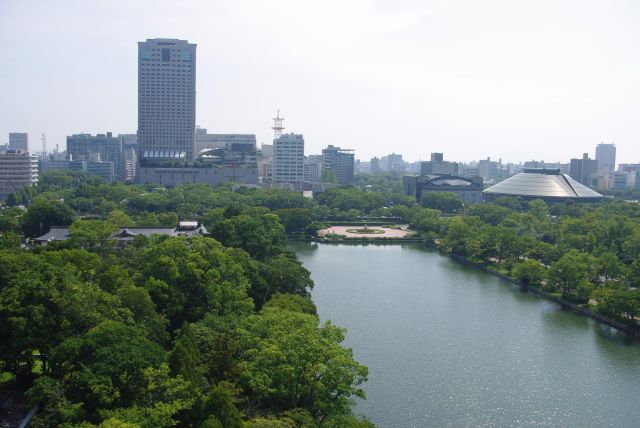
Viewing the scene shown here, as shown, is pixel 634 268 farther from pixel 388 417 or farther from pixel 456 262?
pixel 388 417

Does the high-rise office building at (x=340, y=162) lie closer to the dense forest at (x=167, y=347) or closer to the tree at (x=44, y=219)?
the tree at (x=44, y=219)

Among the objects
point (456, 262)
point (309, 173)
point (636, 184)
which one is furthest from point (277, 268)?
point (636, 184)

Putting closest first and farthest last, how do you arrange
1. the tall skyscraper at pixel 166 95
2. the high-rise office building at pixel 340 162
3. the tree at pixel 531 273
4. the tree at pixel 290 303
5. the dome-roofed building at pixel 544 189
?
the tree at pixel 290 303 → the tree at pixel 531 273 → the dome-roofed building at pixel 544 189 → the tall skyscraper at pixel 166 95 → the high-rise office building at pixel 340 162

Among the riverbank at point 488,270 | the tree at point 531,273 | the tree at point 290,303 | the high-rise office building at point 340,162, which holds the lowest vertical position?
the riverbank at point 488,270

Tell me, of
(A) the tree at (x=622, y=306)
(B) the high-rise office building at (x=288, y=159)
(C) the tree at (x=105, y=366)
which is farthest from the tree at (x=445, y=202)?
(C) the tree at (x=105, y=366)

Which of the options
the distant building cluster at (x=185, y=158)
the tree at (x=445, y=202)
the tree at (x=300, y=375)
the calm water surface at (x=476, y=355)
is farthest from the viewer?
the distant building cluster at (x=185, y=158)

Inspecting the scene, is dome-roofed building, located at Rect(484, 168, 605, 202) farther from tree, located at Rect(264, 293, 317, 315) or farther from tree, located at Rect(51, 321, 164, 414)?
tree, located at Rect(51, 321, 164, 414)
